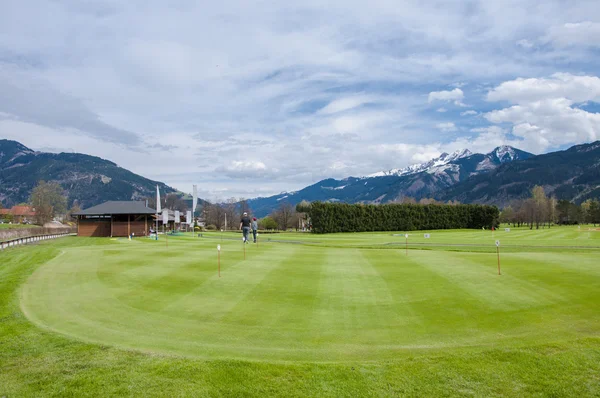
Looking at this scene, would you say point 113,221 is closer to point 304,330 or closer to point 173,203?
point 304,330

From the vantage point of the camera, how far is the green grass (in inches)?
254

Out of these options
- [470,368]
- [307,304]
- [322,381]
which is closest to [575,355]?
[470,368]

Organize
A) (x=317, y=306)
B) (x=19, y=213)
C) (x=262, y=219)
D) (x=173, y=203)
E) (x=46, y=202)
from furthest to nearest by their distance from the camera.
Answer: (x=19, y=213) < (x=173, y=203) < (x=262, y=219) < (x=46, y=202) < (x=317, y=306)

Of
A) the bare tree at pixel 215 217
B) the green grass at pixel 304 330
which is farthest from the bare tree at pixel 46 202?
the green grass at pixel 304 330

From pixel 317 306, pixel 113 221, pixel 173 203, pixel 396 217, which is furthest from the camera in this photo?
pixel 173 203

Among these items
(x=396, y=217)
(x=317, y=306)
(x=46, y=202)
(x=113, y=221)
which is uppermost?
(x=46, y=202)

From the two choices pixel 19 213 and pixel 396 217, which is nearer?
pixel 396 217

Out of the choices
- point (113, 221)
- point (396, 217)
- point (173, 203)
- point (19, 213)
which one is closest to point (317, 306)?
point (113, 221)

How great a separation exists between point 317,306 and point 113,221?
213ft

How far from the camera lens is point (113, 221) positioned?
67.9 m

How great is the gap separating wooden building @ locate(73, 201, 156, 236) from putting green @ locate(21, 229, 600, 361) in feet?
170

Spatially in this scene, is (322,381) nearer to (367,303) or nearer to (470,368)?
(470,368)

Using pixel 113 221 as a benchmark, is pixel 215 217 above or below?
above

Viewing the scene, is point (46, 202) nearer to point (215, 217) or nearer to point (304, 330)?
point (215, 217)
